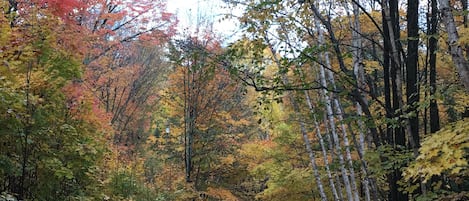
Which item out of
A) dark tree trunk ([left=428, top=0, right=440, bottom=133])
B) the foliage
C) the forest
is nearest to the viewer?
the foliage

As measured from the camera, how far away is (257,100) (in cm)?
499

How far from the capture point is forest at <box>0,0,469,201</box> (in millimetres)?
3930

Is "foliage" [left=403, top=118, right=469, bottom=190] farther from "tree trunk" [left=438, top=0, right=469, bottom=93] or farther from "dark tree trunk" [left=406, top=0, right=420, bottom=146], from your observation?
"dark tree trunk" [left=406, top=0, right=420, bottom=146]

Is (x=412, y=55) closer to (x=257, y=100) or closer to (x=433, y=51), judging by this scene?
(x=433, y=51)

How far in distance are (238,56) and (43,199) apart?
2.75m

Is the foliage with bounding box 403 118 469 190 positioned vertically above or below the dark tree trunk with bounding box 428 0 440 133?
below

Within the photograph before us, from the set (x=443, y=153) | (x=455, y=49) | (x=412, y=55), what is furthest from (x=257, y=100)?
(x=443, y=153)

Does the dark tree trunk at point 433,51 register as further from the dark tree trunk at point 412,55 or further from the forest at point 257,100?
the dark tree trunk at point 412,55

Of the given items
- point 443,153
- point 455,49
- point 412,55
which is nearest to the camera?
point 443,153

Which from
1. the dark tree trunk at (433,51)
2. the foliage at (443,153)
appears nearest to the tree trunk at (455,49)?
the foliage at (443,153)

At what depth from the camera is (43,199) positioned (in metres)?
4.35

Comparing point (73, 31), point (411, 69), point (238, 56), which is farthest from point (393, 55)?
point (73, 31)

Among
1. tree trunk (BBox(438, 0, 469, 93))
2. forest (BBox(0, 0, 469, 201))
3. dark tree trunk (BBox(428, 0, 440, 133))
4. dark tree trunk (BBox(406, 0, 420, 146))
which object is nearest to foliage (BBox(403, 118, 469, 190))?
forest (BBox(0, 0, 469, 201))

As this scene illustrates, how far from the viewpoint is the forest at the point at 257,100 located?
12.9ft
